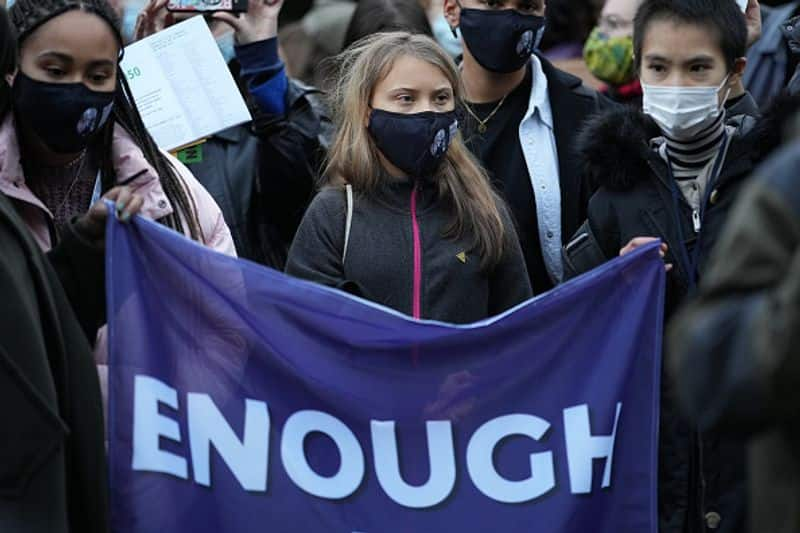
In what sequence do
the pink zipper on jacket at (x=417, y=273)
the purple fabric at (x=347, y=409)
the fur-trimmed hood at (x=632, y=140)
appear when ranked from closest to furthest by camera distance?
1. the purple fabric at (x=347, y=409)
2. the fur-trimmed hood at (x=632, y=140)
3. the pink zipper on jacket at (x=417, y=273)

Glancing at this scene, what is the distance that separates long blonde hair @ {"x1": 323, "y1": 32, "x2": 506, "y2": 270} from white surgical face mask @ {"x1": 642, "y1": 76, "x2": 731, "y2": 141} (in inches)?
21.9

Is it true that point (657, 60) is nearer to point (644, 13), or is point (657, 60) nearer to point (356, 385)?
point (644, 13)

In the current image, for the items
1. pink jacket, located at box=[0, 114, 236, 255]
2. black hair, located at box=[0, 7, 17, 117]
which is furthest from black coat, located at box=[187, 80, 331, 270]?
black hair, located at box=[0, 7, 17, 117]

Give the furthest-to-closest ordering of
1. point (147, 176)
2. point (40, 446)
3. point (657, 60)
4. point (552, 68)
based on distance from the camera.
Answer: point (552, 68), point (657, 60), point (147, 176), point (40, 446)

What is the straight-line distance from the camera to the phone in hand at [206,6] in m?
5.78

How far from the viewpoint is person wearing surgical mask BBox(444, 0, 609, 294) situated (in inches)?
211

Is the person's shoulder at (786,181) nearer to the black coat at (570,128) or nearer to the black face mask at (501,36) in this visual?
the black coat at (570,128)

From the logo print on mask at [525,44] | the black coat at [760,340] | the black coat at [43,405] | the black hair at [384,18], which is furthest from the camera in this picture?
the black hair at [384,18]

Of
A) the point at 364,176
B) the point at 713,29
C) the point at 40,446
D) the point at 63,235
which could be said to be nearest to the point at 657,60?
the point at 713,29

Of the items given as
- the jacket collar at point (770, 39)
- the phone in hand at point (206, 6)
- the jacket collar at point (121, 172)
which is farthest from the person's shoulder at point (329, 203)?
the jacket collar at point (770, 39)

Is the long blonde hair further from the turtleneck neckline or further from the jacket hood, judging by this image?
the turtleneck neckline

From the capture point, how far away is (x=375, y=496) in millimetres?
4074

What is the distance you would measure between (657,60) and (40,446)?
2.15 metres

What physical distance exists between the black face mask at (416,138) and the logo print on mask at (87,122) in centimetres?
93
